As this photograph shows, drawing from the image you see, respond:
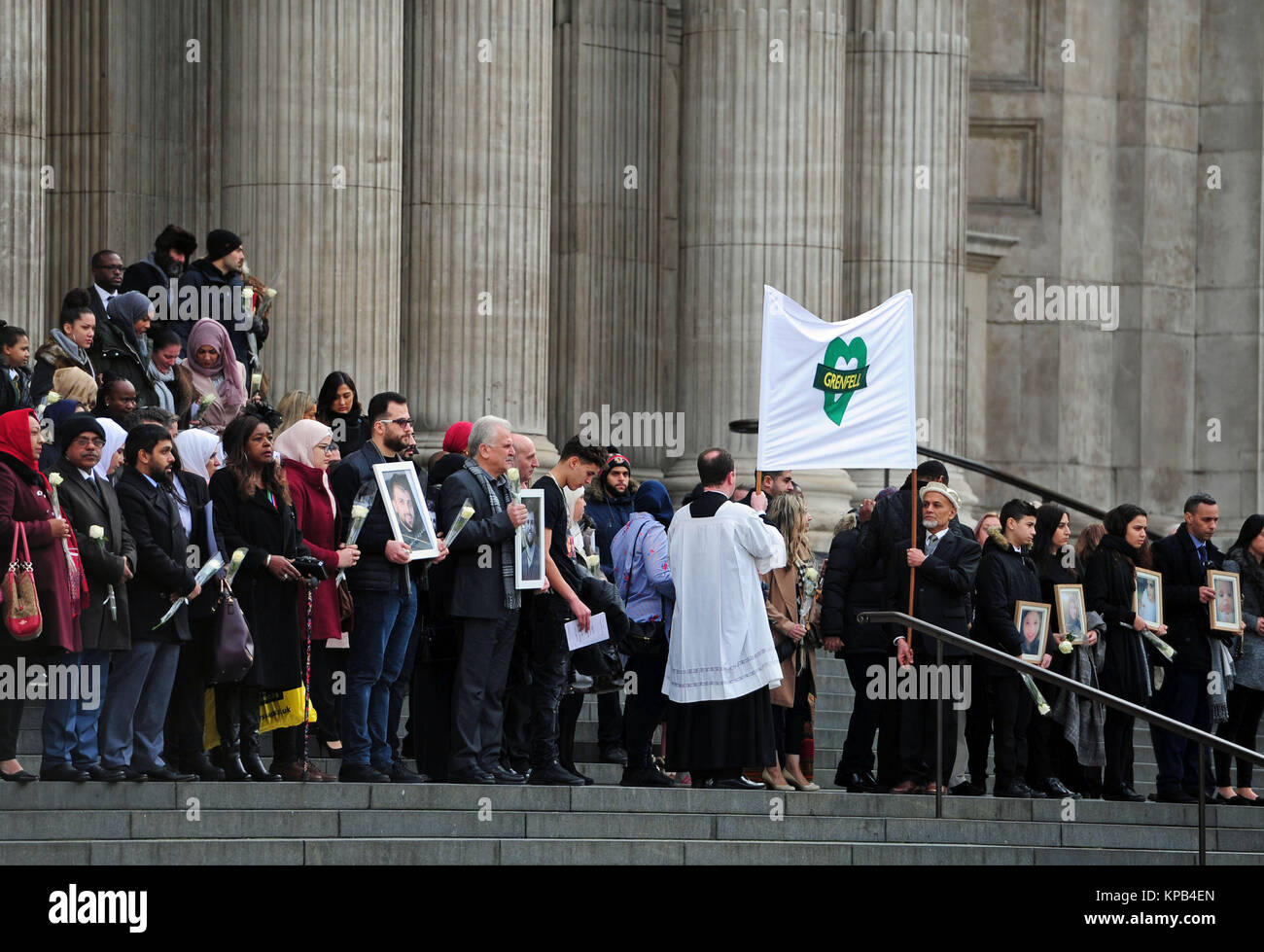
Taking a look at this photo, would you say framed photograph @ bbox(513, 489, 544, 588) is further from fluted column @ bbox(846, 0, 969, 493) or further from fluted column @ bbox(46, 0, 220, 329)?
fluted column @ bbox(846, 0, 969, 493)

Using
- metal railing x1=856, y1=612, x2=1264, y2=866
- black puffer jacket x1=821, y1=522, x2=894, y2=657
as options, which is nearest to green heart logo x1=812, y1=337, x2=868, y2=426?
black puffer jacket x1=821, y1=522, x2=894, y2=657

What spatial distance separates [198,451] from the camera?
14852mm

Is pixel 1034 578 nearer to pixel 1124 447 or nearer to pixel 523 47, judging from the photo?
pixel 523 47

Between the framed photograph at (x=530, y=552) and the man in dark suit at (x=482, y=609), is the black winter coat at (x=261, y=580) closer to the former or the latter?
the man in dark suit at (x=482, y=609)

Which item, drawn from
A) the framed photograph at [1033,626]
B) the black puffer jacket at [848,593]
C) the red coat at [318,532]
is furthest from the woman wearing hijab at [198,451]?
the framed photograph at [1033,626]

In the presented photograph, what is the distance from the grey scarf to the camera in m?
14.6

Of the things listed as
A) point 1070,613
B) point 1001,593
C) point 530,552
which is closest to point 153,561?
point 530,552

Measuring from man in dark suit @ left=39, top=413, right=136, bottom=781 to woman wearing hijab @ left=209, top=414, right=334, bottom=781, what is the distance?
0.72 meters

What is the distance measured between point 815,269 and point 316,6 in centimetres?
492

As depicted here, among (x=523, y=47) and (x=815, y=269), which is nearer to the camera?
(x=523, y=47)

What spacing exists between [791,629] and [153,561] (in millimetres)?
4398

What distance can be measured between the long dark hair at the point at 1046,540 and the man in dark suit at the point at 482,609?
4135 mm
